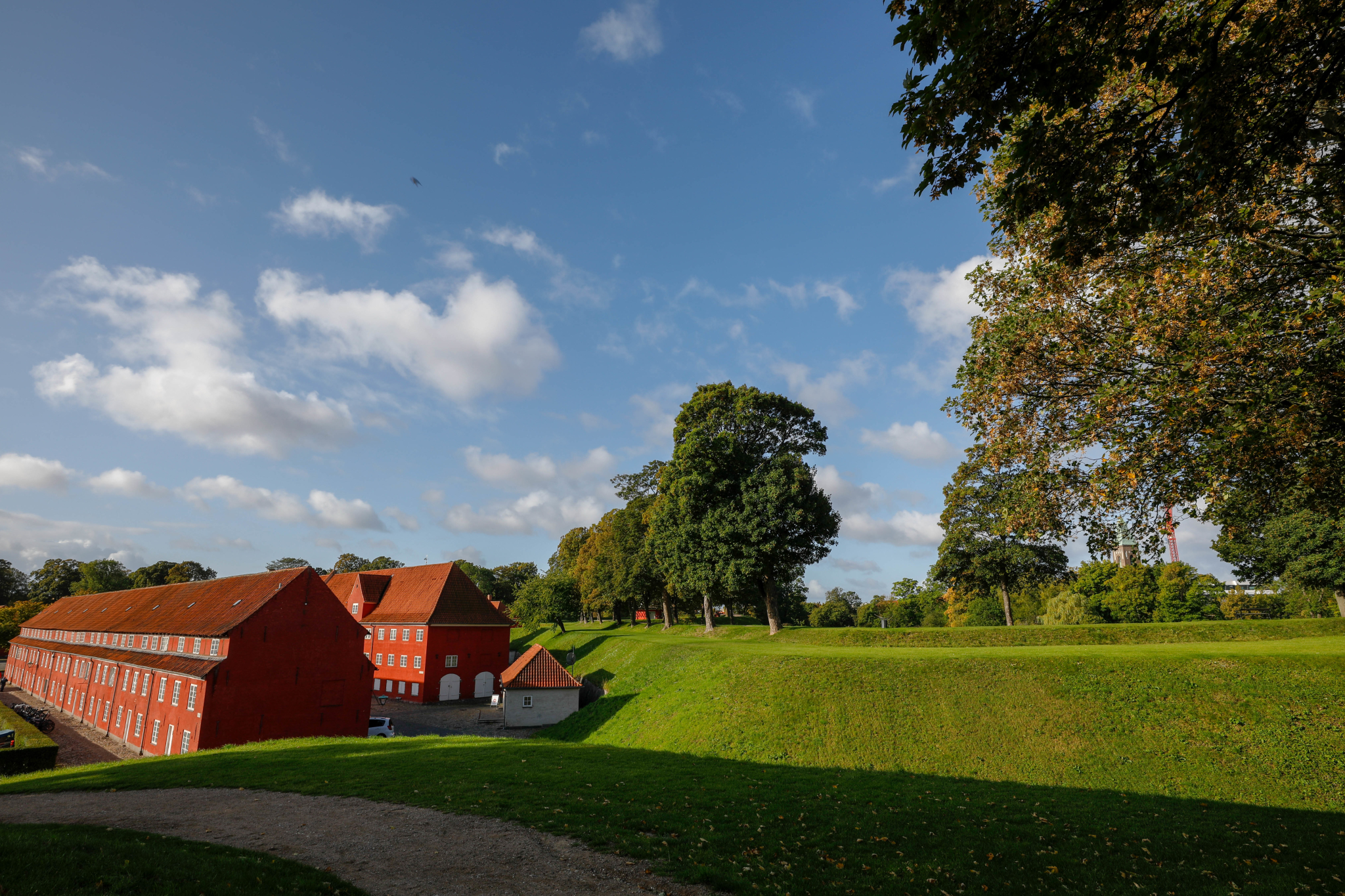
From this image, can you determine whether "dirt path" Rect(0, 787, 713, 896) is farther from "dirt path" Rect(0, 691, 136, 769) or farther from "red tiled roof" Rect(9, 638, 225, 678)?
"dirt path" Rect(0, 691, 136, 769)

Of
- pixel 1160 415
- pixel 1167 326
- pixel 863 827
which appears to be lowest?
pixel 863 827

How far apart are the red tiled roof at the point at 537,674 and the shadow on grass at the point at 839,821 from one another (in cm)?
1611

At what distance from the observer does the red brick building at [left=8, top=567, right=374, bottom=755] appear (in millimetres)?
30781

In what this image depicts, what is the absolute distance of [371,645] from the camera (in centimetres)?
5472

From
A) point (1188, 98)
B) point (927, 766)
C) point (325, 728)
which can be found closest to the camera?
point (1188, 98)

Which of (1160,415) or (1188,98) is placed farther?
(1160,415)

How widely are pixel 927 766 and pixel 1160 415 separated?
1408 centimetres

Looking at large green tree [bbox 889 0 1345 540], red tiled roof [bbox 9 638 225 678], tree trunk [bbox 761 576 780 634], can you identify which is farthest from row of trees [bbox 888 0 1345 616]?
red tiled roof [bbox 9 638 225 678]

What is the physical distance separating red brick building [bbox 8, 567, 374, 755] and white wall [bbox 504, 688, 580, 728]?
26.7 feet

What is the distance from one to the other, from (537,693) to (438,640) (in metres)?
15.8

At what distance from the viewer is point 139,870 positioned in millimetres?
8195

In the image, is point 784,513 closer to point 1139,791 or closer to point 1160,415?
point 1139,791

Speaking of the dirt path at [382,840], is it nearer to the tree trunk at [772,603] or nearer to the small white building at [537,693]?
the small white building at [537,693]

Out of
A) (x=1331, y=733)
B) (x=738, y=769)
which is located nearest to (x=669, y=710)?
(x=738, y=769)
